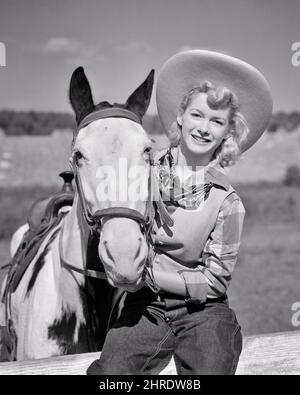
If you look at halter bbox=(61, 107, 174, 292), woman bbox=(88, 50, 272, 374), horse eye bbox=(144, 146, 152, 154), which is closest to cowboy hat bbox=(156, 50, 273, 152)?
woman bbox=(88, 50, 272, 374)

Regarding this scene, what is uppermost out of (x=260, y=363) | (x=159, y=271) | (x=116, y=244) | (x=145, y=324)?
(x=116, y=244)

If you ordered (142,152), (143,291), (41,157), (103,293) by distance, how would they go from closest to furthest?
(142,152), (143,291), (103,293), (41,157)

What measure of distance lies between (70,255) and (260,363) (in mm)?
900

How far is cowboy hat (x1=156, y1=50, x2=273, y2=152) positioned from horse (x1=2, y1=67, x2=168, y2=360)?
110 mm

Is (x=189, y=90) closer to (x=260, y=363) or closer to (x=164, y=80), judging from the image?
(x=164, y=80)

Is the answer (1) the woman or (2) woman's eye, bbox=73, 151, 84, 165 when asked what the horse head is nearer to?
(2) woman's eye, bbox=73, 151, 84, 165

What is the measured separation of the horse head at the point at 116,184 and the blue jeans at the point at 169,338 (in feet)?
0.73

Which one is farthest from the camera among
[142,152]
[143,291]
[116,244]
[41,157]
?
[41,157]

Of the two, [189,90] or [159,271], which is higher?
[189,90]

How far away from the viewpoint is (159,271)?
209 centimetres

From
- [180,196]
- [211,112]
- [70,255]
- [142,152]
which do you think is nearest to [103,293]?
[70,255]

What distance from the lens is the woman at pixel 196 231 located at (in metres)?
2.05

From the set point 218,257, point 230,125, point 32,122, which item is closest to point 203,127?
point 230,125

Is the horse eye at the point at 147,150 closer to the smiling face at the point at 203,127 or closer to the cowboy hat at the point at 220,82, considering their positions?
the smiling face at the point at 203,127
